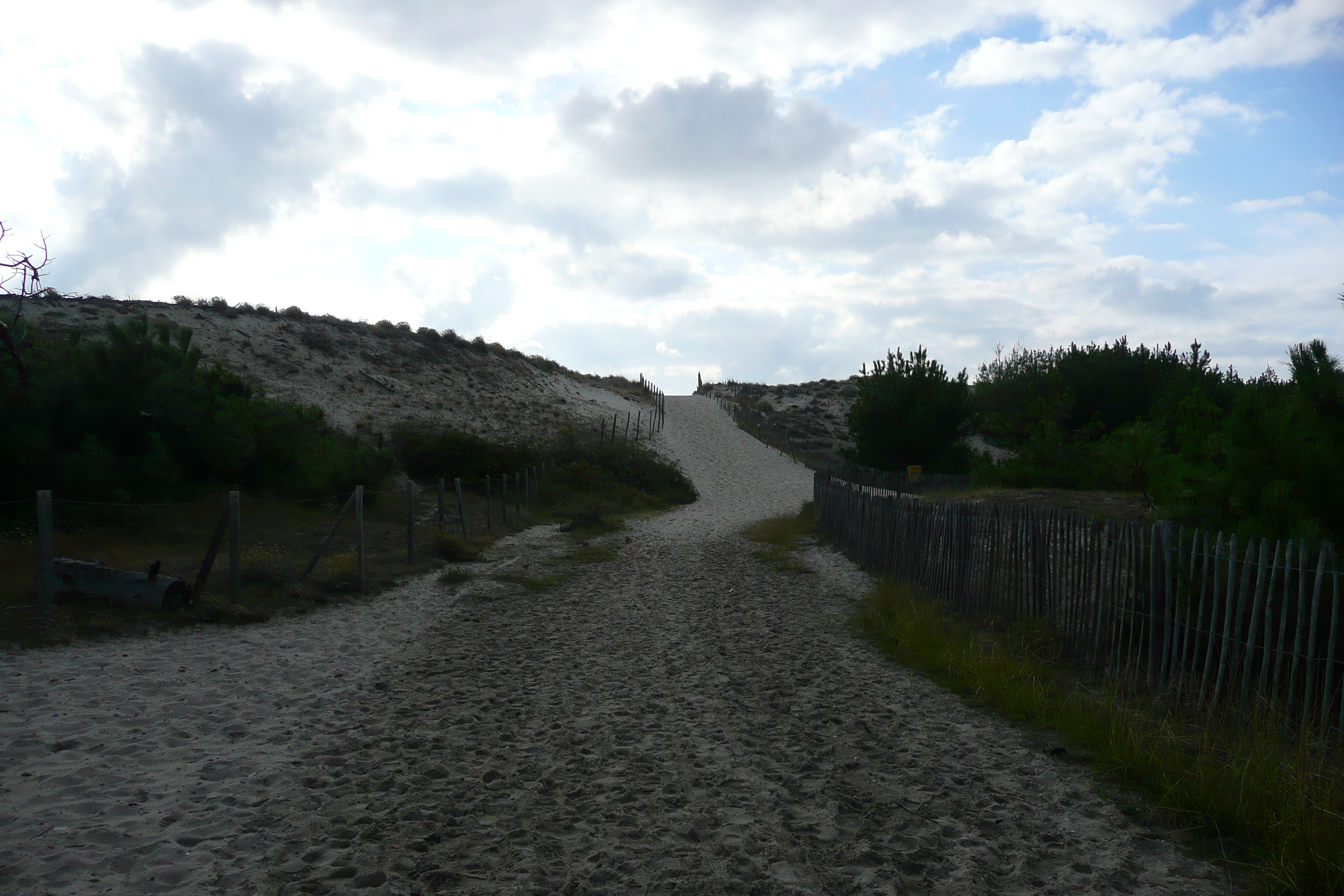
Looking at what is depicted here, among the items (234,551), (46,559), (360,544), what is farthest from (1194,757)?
(360,544)

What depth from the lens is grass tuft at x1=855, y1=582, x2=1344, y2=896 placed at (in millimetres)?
3619

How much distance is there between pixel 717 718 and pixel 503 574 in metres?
7.91

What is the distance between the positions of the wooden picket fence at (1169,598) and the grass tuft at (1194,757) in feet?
0.84

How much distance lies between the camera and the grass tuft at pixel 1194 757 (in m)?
3.62

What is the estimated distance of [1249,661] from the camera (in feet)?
18.0

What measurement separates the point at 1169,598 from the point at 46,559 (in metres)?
10.5

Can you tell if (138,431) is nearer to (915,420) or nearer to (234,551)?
(234,551)

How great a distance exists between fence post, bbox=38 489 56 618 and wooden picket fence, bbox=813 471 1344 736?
10.1 metres

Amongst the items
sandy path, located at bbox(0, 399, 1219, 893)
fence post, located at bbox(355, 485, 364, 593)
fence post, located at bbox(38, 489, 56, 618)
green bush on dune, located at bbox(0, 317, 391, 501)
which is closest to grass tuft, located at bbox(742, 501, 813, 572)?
sandy path, located at bbox(0, 399, 1219, 893)

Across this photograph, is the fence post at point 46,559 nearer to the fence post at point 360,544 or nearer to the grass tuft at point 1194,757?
the fence post at point 360,544

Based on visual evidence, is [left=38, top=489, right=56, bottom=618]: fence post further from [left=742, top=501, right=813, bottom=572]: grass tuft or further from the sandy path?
[left=742, top=501, right=813, bottom=572]: grass tuft

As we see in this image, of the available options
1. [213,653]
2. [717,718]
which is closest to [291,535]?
[213,653]

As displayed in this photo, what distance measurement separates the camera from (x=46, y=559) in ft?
26.8

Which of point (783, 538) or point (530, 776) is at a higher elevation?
point (530, 776)
